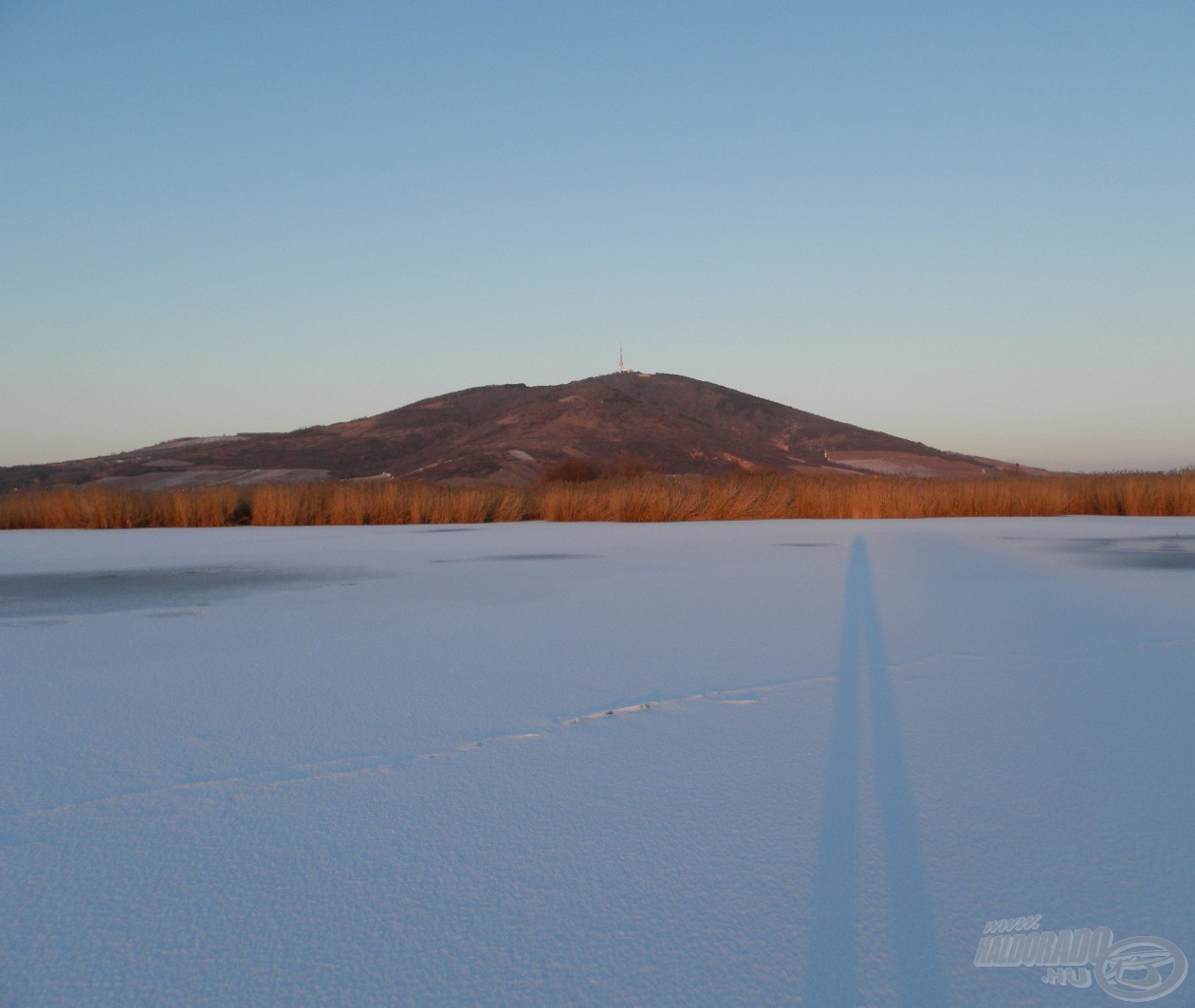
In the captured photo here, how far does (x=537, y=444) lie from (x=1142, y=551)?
4250 cm

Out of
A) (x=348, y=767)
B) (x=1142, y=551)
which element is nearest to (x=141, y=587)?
(x=348, y=767)

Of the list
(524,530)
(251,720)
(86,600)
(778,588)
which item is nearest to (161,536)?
(524,530)

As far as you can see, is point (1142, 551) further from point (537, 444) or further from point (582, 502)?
point (537, 444)

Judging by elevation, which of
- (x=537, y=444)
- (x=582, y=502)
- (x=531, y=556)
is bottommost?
(x=531, y=556)

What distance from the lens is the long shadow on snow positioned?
33.6 inches

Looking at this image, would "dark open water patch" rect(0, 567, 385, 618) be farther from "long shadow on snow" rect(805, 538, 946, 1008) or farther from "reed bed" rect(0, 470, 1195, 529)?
"reed bed" rect(0, 470, 1195, 529)

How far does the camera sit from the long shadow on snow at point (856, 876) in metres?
0.85

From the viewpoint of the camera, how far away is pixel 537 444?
156 feet

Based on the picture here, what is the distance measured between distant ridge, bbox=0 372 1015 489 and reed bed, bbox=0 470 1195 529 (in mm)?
26565

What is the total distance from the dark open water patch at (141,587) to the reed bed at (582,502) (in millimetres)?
4767

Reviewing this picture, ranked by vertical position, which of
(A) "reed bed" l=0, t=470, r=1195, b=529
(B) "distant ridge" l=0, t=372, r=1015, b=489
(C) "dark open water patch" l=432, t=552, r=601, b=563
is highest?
(B) "distant ridge" l=0, t=372, r=1015, b=489

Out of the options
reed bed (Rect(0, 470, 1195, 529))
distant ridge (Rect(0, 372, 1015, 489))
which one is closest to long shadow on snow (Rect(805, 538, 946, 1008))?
reed bed (Rect(0, 470, 1195, 529))

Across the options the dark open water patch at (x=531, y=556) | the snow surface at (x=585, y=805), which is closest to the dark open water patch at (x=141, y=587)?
the snow surface at (x=585, y=805)

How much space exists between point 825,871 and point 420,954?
511 mm
